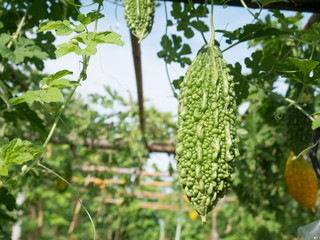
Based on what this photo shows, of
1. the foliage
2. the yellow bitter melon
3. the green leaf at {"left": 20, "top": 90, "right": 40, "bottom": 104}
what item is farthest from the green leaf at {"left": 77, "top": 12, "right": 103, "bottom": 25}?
the yellow bitter melon

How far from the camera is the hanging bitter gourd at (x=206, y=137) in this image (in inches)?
41.5

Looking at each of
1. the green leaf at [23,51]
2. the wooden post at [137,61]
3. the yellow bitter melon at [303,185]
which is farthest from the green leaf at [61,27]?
the yellow bitter melon at [303,185]

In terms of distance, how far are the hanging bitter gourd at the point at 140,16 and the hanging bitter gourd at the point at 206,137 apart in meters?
0.57

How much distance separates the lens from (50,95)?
124 cm

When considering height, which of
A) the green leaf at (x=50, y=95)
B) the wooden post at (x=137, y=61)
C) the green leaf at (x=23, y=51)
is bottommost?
the green leaf at (x=50, y=95)

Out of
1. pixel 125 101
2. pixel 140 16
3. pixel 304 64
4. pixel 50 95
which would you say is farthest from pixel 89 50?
pixel 125 101

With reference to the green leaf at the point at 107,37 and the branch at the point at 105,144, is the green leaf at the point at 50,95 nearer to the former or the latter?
the green leaf at the point at 107,37

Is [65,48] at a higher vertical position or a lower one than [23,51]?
lower

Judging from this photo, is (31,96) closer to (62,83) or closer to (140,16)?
(62,83)

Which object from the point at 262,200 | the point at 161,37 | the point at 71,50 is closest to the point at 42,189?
the point at 262,200

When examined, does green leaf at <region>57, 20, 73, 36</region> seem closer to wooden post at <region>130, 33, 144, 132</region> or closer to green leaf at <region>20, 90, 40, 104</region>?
green leaf at <region>20, 90, 40, 104</region>

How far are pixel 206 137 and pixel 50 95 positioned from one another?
1.73 ft

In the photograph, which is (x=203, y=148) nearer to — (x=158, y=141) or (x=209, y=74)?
(x=209, y=74)

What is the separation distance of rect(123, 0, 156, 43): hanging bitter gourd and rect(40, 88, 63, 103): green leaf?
1.74 ft
